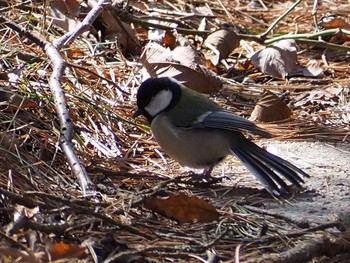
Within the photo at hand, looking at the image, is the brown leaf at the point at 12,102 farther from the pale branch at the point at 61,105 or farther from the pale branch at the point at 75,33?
the pale branch at the point at 75,33

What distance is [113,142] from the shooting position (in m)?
3.57

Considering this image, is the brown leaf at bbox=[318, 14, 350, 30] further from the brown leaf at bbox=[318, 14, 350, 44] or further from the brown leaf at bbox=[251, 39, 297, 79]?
the brown leaf at bbox=[251, 39, 297, 79]

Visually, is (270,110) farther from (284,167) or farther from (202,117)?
(284,167)

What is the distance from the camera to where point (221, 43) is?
4770 millimetres

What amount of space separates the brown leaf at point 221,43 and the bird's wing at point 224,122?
1.34 m

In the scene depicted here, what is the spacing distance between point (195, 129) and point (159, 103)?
0.21 metres

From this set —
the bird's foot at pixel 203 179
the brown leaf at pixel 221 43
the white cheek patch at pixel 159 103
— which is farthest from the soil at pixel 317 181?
the brown leaf at pixel 221 43

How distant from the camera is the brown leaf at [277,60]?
464 centimetres

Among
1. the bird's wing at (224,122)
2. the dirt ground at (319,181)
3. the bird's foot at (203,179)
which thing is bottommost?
the dirt ground at (319,181)

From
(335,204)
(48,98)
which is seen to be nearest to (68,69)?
(48,98)

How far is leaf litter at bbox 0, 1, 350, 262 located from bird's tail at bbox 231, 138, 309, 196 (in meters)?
0.07

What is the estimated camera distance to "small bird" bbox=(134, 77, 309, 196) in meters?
3.26

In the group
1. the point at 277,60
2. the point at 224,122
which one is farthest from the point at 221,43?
the point at 224,122

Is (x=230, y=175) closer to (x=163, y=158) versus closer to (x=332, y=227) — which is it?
(x=163, y=158)
